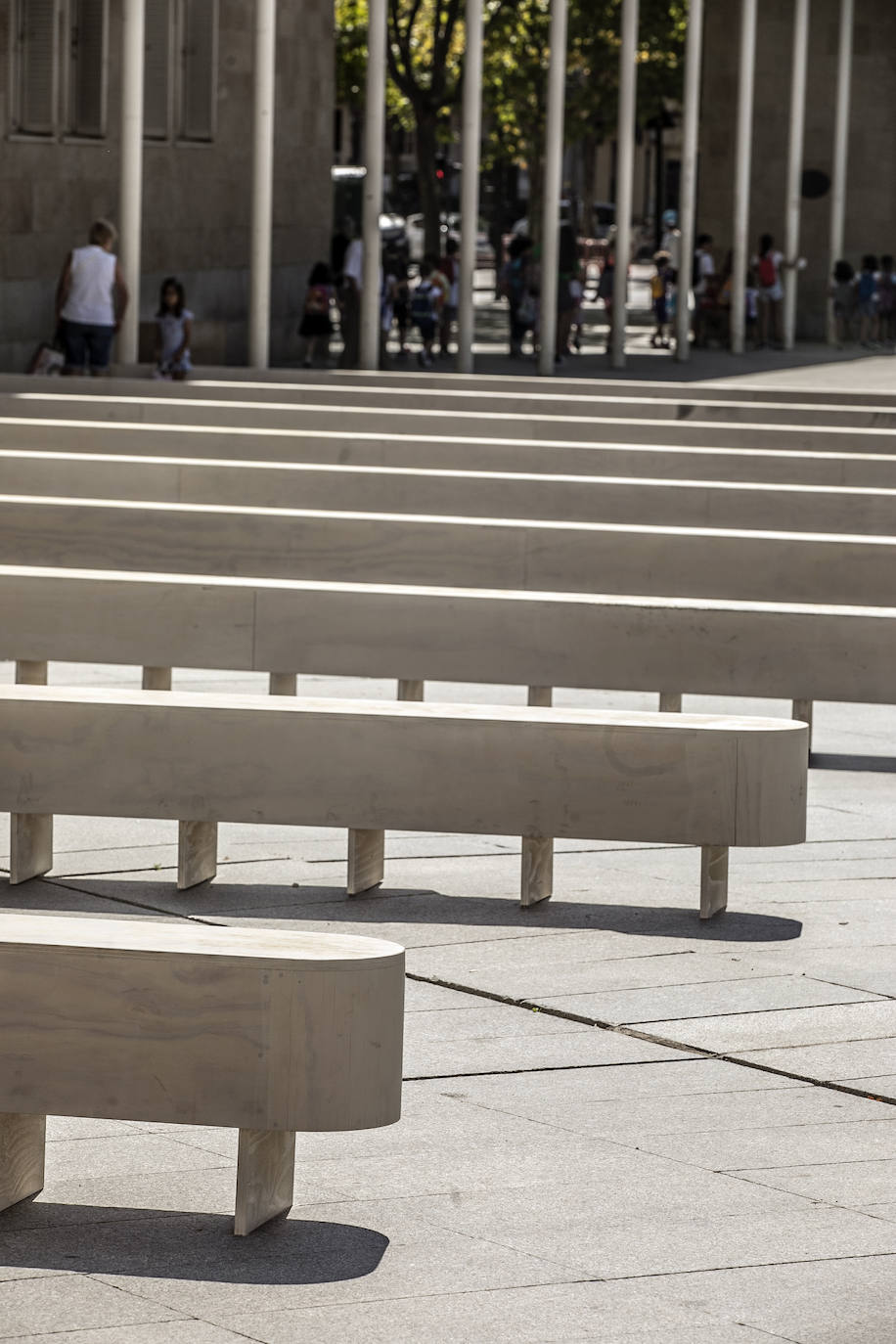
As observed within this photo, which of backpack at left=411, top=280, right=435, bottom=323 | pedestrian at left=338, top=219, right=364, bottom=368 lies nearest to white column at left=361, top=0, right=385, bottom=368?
pedestrian at left=338, top=219, right=364, bottom=368

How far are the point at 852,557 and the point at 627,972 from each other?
162 inches

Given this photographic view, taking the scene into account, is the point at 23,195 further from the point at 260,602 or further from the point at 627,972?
the point at 627,972

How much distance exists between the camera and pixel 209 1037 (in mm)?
4312

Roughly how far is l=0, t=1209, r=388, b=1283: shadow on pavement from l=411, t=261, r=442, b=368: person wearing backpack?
26642mm

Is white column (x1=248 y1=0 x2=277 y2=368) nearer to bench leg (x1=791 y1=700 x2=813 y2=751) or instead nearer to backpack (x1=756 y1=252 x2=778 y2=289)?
bench leg (x1=791 y1=700 x2=813 y2=751)

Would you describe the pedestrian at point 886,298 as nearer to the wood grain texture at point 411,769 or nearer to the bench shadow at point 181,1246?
the wood grain texture at point 411,769

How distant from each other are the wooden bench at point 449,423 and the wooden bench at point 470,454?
119 centimetres

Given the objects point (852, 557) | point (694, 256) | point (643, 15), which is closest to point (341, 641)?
Answer: point (852, 557)

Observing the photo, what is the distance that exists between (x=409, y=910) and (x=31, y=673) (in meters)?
2.57

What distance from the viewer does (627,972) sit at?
6.16 metres

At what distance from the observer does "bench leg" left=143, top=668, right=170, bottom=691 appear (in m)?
8.80

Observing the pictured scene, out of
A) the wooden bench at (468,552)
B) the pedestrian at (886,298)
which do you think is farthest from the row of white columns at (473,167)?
the wooden bench at (468,552)

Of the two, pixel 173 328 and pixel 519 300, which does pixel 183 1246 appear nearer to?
pixel 173 328

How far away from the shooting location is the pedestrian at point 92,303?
19.6 meters
